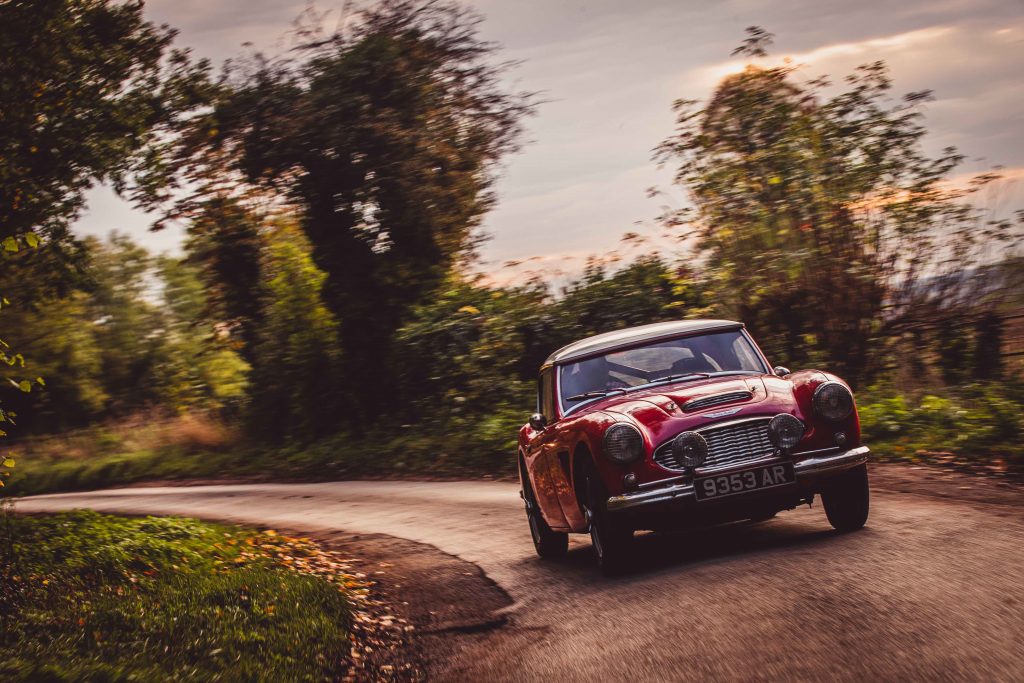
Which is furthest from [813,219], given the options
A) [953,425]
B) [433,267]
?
[433,267]

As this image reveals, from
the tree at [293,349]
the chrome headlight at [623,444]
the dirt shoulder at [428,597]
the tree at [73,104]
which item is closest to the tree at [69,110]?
the tree at [73,104]

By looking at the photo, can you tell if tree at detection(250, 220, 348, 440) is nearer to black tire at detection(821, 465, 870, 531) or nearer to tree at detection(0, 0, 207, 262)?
tree at detection(0, 0, 207, 262)

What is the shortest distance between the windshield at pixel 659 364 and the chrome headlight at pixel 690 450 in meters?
1.23

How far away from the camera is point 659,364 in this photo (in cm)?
780

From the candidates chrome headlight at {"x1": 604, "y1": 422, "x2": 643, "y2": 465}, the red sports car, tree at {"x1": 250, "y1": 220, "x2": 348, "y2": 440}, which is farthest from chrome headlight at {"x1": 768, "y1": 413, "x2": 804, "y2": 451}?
tree at {"x1": 250, "y1": 220, "x2": 348, "y2": 440}

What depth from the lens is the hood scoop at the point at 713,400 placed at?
21.9 ft

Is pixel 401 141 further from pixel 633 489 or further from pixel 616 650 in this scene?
pixel 616 650

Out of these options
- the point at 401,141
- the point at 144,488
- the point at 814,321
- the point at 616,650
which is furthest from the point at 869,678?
the point at 144,488

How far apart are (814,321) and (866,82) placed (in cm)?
341

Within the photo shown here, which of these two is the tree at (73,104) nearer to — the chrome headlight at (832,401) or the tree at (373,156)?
the tree at (373,156)

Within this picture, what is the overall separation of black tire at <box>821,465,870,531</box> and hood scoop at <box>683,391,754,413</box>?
79cm

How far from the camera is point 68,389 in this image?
49.6 metres

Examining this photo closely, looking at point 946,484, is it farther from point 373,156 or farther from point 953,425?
point 373,156

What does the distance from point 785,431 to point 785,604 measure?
1.56 metres
